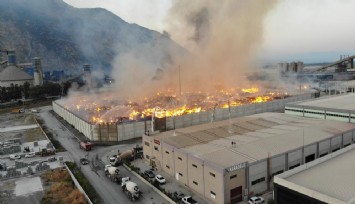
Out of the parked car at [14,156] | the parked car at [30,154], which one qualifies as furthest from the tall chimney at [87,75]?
the parked car at [14,156]

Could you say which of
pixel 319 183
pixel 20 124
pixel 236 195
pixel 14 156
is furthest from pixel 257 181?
pixel 20 124

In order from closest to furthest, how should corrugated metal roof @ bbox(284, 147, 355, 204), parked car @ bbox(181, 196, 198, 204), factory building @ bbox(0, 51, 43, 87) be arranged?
1. corrugated metal roof @ bbox(284, 147, 355, 204)
2. parked car @ bbox(181, 196, 198, 204)
3. factory building @ bbox(0, 51, 43, 87)

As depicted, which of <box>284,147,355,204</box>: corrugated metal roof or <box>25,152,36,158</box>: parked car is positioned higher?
<box>284,147,355,204</box>: corrugated metal roof

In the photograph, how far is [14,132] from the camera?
47531 millimetres

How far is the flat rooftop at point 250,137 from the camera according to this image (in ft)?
77.3

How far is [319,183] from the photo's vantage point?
1728 cm

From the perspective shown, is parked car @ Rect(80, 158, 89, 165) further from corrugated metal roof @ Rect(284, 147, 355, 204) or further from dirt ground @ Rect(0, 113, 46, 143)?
corrugated metal roof @ Rect(284, 147, 355, 204)

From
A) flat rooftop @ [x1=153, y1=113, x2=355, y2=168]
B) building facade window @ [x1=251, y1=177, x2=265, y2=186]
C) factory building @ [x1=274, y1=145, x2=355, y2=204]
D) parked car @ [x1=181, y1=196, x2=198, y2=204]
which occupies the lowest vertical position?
parked car @ [x1=181, y1=196, x2=198, y2=204]

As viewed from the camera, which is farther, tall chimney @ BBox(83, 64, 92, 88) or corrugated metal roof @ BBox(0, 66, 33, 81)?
tall chimney @ BBox(83, 64, 92, 88)

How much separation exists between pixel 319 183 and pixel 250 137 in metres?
10.5

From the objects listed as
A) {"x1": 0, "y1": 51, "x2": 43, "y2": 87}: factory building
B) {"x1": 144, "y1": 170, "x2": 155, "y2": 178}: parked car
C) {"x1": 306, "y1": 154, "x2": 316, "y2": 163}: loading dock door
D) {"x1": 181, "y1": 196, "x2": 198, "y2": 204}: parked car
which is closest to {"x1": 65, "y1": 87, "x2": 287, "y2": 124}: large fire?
{"x1": 144, "y1": 170, "x2": 155, "y2": 178}: parked car

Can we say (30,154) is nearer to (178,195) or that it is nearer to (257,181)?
(178,195)

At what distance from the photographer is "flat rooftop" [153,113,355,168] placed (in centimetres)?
2355

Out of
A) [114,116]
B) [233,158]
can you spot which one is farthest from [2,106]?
[233,158]
